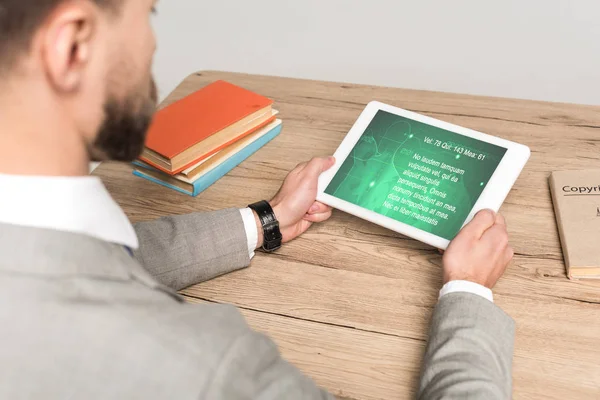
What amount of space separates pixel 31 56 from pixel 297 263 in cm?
64

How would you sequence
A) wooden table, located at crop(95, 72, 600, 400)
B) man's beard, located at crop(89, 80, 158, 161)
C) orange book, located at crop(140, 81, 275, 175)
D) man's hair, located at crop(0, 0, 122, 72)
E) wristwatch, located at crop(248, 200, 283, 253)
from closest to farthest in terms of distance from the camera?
man's hair, located at crop(0, 0, 122, 72) < man's beard, located at crop(89, 80, 158, 161) < wooden table, located at crop(95, 72, 600, 400) < wristwatch, located at crop(248, 200, 283, 253) < orange book, located at crop(140, 81, 275, 175)

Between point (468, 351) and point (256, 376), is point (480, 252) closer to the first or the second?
point (468, 351)

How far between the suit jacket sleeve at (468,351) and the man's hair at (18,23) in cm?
67

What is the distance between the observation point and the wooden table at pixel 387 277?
101cm

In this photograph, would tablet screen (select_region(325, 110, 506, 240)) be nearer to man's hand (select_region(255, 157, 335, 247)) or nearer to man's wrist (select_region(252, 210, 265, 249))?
man's hand (select_region(255, 157, 335, 247))

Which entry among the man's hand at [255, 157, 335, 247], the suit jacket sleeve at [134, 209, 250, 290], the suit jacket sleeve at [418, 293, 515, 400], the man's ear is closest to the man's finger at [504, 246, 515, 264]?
the suit jacket sleeve at [418, 293, 515, 400]

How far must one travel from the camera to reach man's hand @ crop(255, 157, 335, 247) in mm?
1265

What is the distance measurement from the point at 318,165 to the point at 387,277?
0.89ft

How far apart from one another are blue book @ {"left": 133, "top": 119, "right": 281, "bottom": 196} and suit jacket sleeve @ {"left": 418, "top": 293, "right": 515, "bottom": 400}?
569 mm

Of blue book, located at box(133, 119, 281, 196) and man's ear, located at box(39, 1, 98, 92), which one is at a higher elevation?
man's ear, located at box(39, 1, 98, 92)

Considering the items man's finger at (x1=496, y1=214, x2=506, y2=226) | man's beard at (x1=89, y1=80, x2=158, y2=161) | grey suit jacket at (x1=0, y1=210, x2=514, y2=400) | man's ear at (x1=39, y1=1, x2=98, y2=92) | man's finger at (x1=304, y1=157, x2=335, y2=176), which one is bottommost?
man's finger at (x1=304, y1=157, x2=335, y2=176)


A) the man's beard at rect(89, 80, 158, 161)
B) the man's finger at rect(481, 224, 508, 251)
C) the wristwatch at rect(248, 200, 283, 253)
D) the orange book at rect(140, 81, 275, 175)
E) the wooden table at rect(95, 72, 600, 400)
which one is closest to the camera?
the man's beard at rect(89, 80, 158, 161)

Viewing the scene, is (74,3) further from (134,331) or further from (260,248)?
(260,248)

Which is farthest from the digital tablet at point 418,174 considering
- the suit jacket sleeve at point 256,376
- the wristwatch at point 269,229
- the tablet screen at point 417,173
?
the suit jacket sleeve at point 256,376
